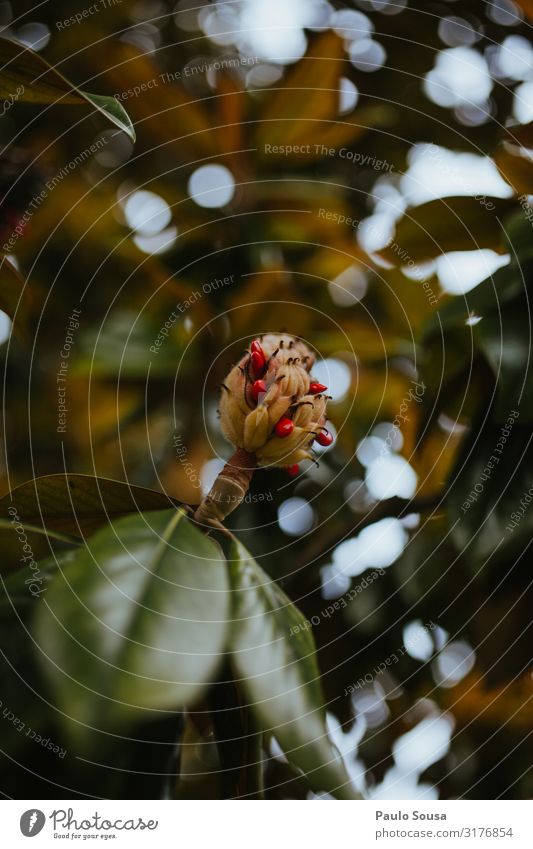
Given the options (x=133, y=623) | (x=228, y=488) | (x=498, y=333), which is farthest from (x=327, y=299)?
(x=133, y=623)

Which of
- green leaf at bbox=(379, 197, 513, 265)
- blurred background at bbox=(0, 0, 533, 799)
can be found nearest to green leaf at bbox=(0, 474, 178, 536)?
blurred background at bbox=(0, 0, 533, 799)

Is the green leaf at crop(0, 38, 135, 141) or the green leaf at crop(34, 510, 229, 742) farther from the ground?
the green leaf at crop(0, 38, 135, 141)

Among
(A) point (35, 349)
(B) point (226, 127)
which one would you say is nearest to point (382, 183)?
(B) point (226, 127)

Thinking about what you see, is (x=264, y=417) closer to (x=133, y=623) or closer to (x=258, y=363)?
(x=258, y=363)

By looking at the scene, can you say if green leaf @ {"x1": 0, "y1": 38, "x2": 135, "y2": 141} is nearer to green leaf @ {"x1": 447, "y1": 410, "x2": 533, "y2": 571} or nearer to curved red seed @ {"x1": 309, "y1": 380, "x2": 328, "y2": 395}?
curved red seed @ {"x1": 309, "y1": 380, "x2": 328, "y2": 395}

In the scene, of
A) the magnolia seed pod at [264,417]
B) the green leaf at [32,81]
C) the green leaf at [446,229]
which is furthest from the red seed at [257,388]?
the green leaf at [446,229]

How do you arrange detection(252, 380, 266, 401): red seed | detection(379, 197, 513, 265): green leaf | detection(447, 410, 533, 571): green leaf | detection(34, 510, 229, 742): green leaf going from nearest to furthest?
detection(34, 510, 229, 742): green leaf < detection(252, 380, 266, 401): red seed < detection(447, 410, 533, 571): green leaf < detection(379, 197, 513, 265): green leaf
